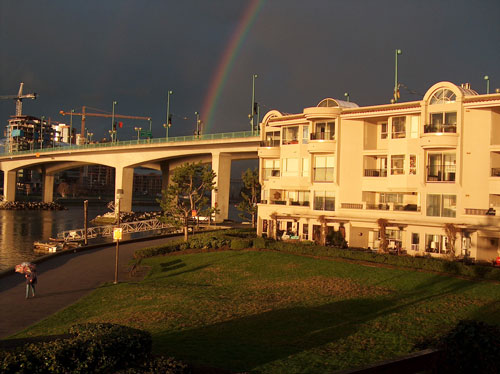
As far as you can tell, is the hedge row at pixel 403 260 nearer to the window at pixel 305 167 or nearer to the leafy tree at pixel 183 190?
the window at pixel 305 167

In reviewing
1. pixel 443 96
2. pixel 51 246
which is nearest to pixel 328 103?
pixel 443 96

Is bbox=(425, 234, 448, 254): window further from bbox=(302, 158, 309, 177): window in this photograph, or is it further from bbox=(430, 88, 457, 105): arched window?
bbox=(302, 158, 309, 177): window

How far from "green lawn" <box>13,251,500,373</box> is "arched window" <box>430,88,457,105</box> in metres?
14.8

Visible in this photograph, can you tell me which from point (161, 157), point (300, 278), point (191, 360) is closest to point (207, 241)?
point (300, 278)

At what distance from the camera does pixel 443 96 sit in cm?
3597

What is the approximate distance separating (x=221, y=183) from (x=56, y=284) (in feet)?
162

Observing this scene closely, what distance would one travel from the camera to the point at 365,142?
4225 cm

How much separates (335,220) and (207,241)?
1110 cm

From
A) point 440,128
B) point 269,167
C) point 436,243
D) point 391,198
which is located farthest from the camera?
point 269,167

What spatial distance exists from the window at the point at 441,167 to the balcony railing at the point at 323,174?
9658mm

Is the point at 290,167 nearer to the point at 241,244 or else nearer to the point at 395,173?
the point at 395,173

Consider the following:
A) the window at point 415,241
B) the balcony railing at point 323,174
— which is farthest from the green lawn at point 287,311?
the balcony railing at point 323,174

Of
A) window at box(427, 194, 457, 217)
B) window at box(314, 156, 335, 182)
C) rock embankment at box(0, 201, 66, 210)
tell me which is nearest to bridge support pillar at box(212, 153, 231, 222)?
window at box(314, 156, 335, 182)

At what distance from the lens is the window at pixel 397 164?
39.2 metres
